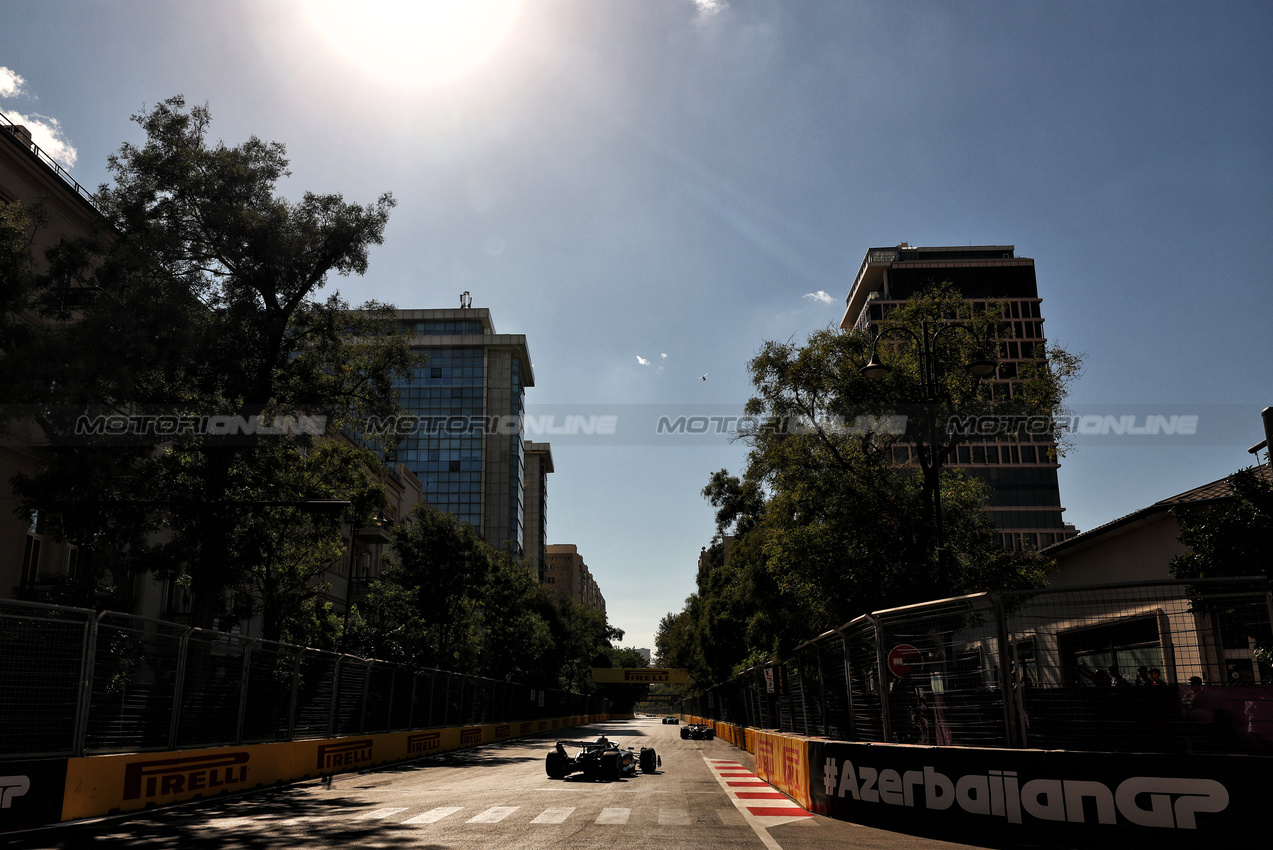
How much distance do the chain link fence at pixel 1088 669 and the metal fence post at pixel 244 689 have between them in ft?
38.8

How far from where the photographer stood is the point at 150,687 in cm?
1316

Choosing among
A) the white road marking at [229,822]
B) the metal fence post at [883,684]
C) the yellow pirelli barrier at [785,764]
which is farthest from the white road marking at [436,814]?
the metal fence post at [883,684]

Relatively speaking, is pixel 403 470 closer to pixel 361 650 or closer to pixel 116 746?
pixel 361 650

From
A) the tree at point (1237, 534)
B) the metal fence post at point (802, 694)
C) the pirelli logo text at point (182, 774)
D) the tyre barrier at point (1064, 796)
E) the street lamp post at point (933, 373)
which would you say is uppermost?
the street lamp post at point (933, 373)

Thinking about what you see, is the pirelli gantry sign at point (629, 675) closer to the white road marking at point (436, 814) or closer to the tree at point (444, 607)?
the tree at point (444, 607)

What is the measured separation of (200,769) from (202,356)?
12433 millimetres

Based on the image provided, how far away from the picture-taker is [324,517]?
2777cm

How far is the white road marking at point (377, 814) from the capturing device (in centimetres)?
1165

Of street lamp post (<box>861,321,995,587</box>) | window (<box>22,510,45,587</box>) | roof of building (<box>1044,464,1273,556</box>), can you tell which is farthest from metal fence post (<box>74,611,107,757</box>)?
roof of building (<box>1044,464,1273,556</box>)

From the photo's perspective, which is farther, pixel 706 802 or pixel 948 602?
pixel 706 802

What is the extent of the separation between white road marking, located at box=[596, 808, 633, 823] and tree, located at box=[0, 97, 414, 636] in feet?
39.4

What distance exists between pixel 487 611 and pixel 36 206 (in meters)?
41.3

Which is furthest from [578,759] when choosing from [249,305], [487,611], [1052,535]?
[1052,535]

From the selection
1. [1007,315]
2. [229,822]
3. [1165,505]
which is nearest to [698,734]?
[1165,505]
